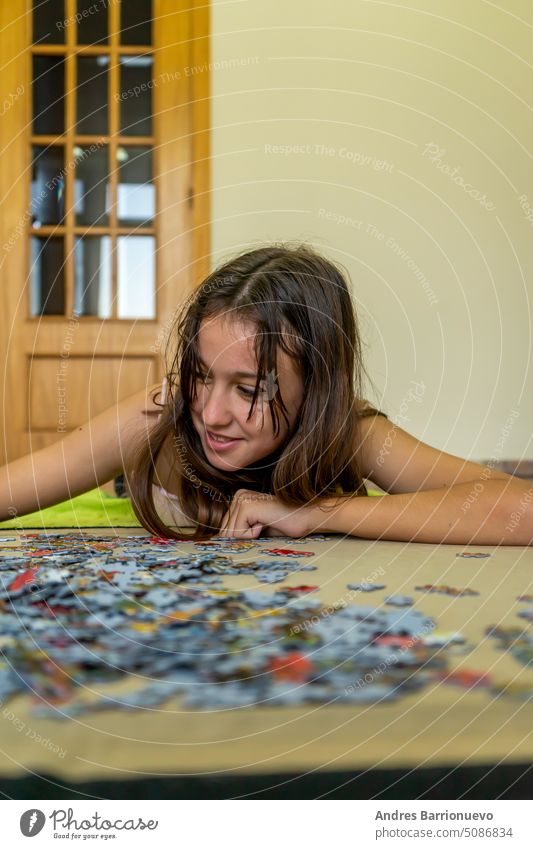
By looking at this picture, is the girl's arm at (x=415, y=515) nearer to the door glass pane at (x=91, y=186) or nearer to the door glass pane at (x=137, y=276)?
the door glass pane at (x=137, y=276)

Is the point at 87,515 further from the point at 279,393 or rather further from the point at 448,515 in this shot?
the point at 448,515

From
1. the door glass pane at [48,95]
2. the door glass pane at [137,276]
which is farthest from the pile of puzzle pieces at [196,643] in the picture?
the door glass pane at [48,95]

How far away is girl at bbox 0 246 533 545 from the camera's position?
4.63 feet

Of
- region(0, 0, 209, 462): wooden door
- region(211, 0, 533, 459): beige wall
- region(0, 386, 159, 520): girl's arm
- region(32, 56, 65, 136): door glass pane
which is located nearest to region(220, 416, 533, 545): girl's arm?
region(0, 386, 159, 520): girl's arm

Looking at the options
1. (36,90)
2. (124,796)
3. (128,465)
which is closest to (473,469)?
(128,465)

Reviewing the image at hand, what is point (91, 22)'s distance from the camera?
14.9 feet

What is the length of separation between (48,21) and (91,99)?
Result: 420mm

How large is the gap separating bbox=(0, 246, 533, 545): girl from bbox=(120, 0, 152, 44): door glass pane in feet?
10.7

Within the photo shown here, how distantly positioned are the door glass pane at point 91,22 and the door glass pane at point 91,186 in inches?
21.1

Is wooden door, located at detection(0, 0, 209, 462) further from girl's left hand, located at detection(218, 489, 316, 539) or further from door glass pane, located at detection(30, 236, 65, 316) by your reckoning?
girl's left hand, located at detection(218, 489, 316, 539)

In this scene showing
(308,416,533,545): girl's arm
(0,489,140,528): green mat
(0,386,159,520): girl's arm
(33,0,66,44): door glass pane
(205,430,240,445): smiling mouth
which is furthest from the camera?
(33,0,66,44): door glass pane

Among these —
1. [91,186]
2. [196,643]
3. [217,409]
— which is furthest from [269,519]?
[91,186]

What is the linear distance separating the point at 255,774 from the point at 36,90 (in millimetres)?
4512
